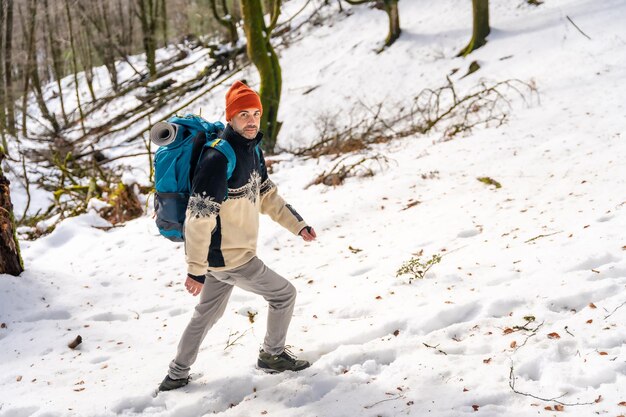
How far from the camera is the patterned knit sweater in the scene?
2.98m

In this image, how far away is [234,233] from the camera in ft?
10.7

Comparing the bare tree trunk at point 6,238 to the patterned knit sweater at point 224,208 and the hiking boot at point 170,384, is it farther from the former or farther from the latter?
the patterned knit sweater at point 224,208

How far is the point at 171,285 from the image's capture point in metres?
5.75

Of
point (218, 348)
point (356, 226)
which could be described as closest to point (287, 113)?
point (356, 226)

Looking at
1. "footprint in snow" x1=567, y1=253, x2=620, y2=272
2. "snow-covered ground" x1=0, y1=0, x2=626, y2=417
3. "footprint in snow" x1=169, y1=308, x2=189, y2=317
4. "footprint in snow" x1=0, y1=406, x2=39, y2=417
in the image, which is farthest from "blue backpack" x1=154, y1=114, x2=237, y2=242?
"footprint in snow" x1=567, y1=253, x2=620, y2=272

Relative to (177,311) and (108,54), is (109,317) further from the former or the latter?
(108,54)

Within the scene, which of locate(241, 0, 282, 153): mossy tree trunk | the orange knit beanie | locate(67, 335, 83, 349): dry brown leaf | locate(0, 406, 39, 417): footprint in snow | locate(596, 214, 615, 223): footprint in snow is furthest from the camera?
locate(241, 0, 282, 153): mossy tree trunk

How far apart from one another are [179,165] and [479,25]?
14059mm

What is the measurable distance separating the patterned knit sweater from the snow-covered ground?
92 centimetres

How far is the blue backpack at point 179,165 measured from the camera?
10.0 ft

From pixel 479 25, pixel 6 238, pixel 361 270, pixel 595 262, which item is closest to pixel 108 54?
pixel 479 25

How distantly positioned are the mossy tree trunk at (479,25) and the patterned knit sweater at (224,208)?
13.3 meters

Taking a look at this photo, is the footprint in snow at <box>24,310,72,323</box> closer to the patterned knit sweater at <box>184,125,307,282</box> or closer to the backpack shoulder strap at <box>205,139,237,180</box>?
the patterned knit sweater at <box>184,125,307,282</box>

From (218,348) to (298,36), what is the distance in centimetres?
2082
